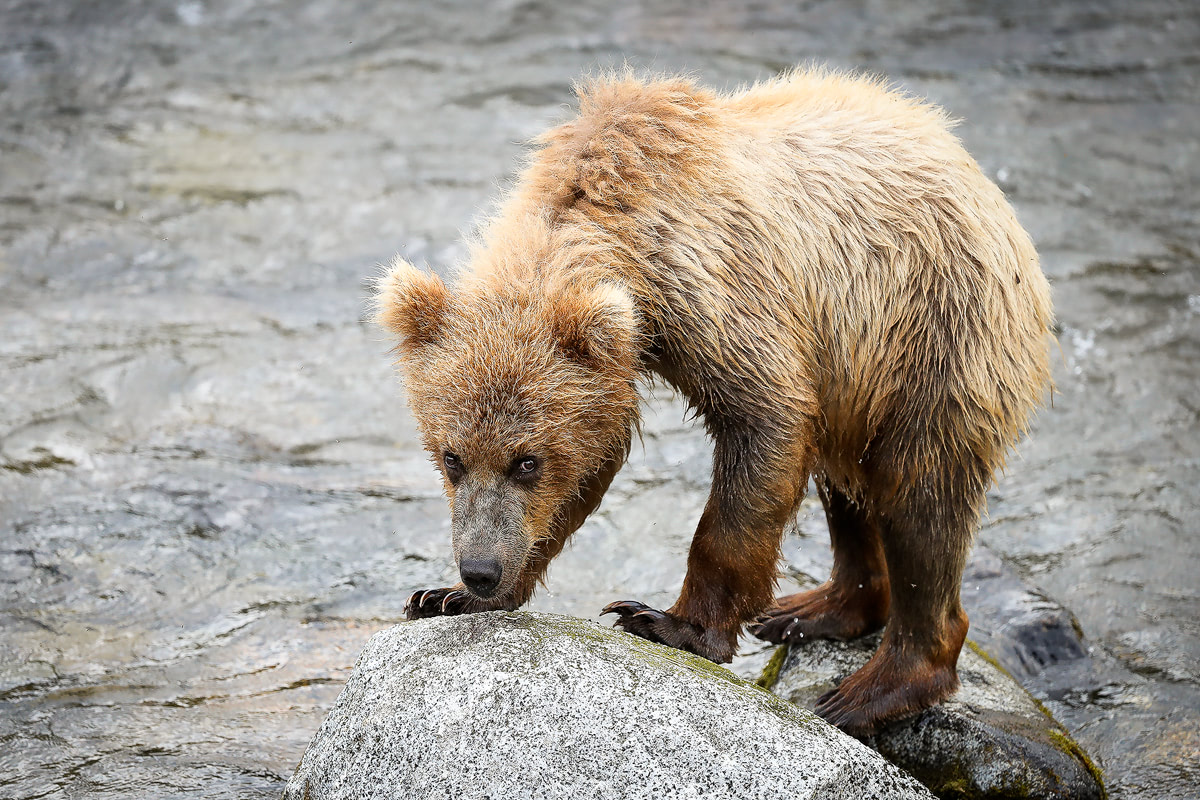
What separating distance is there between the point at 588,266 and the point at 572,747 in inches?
70.3

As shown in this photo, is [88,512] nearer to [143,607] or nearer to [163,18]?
[143,607]

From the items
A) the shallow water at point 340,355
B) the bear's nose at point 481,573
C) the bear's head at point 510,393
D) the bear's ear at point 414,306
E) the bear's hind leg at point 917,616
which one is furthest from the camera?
the shallow water at point 340,355

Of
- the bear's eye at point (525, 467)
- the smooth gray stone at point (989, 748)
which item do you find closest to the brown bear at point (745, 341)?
the bear's eye at point (525, 467)

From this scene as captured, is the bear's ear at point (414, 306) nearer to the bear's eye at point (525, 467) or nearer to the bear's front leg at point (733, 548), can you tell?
the bear's eye at point (525, 467)

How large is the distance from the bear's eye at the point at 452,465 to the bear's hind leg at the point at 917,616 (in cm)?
191

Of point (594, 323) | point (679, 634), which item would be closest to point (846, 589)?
point (679, 634)

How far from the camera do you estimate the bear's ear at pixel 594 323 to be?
181 inches

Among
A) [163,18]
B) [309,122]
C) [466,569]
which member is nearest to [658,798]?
[466,569]

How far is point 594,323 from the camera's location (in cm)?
461

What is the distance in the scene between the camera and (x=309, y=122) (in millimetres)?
13406

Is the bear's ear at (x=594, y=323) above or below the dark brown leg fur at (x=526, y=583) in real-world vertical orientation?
above

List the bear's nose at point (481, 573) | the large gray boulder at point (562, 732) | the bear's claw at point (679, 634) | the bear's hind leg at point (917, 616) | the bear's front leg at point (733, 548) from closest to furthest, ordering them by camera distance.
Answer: the large gray boulder at point (562, 732), the bear's nose at point (481, 573), the bear's front leg at point (733, 548), the bear's claw at point (679, 634), the bear's hind leg at point (917, 616)

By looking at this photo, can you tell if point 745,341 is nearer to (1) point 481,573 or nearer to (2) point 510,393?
(2) point 510,393

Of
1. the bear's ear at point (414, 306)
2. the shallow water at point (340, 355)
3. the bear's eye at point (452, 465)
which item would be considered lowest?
the shallow water at point (340, 355)
